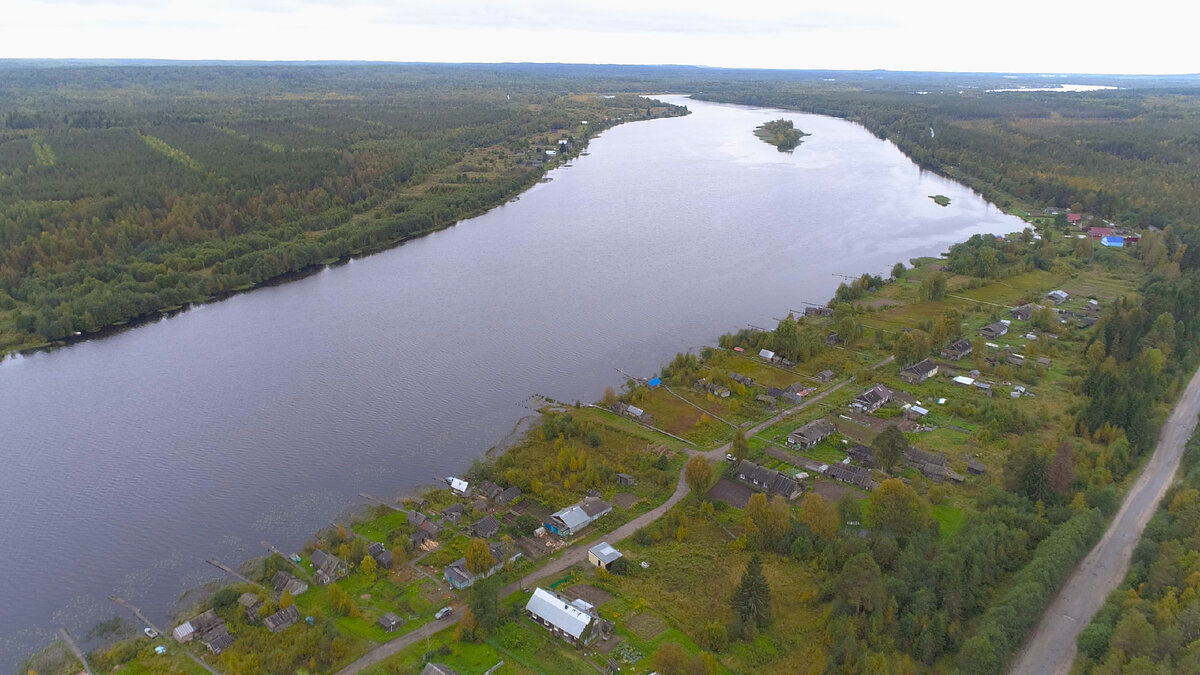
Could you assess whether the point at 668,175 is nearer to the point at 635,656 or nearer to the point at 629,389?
the point at 629,389

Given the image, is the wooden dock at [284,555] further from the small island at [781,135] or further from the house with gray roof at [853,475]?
the small island at [781,135]

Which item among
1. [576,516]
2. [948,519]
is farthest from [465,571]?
[948,519]

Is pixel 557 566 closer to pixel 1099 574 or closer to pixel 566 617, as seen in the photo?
pixel 566 617

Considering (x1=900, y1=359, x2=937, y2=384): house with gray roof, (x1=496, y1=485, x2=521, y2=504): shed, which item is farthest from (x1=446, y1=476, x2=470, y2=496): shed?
(x1=900, y1=359, x2=937, y2=384): house with gray roof

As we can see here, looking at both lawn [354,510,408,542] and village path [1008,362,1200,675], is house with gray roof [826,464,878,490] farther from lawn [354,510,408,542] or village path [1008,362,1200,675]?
lawn [354,510,408,542]

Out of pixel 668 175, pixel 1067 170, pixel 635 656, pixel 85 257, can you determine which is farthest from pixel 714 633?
pixel 1067 170

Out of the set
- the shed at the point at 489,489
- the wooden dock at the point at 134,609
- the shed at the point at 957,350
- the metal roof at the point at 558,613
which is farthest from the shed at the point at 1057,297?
the wooden dock at the point at 134,609
